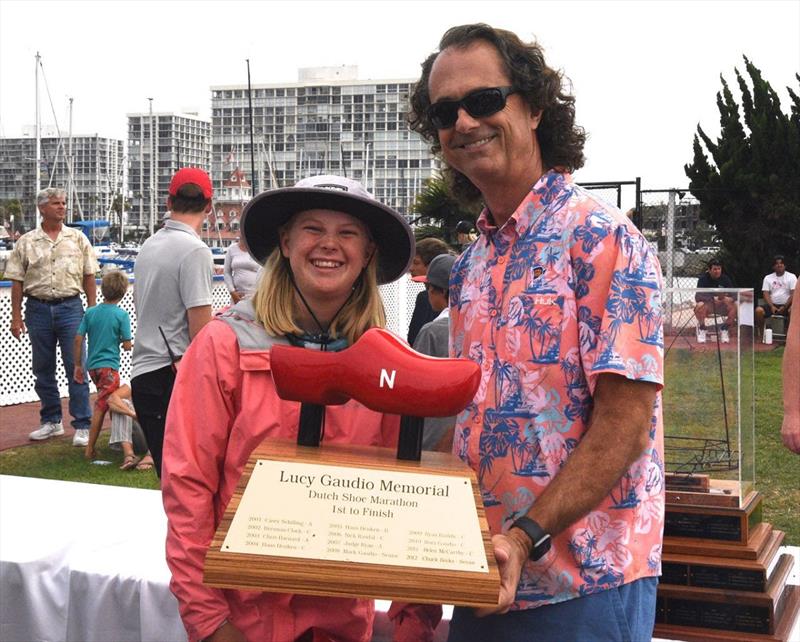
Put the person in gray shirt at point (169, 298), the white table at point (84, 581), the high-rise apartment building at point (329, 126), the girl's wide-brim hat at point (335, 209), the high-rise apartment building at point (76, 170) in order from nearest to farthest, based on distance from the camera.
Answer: the girl's wide-brim hat at point (335, 209) → the white table at point (84, 581) → the person in gray shirt at point (169, 298) → the high-rise apartment building at point (329, 126) → the high-rise apartment building at point (76, 170)

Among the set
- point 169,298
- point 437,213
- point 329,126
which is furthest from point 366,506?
point 329,126

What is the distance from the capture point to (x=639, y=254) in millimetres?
1823

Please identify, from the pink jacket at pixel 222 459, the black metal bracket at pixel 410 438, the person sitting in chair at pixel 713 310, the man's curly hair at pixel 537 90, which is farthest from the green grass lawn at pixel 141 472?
the black metal bracket at pixel 410 438

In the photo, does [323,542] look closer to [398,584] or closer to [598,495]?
[398,584]

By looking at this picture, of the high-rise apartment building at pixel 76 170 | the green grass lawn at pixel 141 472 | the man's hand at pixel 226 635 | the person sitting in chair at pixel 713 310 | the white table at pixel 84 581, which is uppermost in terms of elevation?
the high-rise apartment building at pixel 76 170

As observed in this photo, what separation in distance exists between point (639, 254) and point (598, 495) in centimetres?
46

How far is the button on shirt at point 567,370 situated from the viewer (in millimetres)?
1805

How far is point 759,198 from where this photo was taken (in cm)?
1983

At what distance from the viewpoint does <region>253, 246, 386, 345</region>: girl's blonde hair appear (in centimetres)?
213

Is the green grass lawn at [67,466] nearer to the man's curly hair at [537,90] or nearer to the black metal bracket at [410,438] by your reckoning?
the man's curly hair at [537,90]

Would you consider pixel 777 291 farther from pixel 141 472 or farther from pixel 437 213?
pixel 141 472

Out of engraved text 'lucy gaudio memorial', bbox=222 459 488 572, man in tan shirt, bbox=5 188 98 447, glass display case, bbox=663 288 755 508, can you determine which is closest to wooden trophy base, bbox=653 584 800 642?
glass display case, bbox=663 288 755 508

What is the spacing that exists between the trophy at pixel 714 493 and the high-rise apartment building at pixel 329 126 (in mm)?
88943

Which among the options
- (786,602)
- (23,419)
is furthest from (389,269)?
(23,419)
